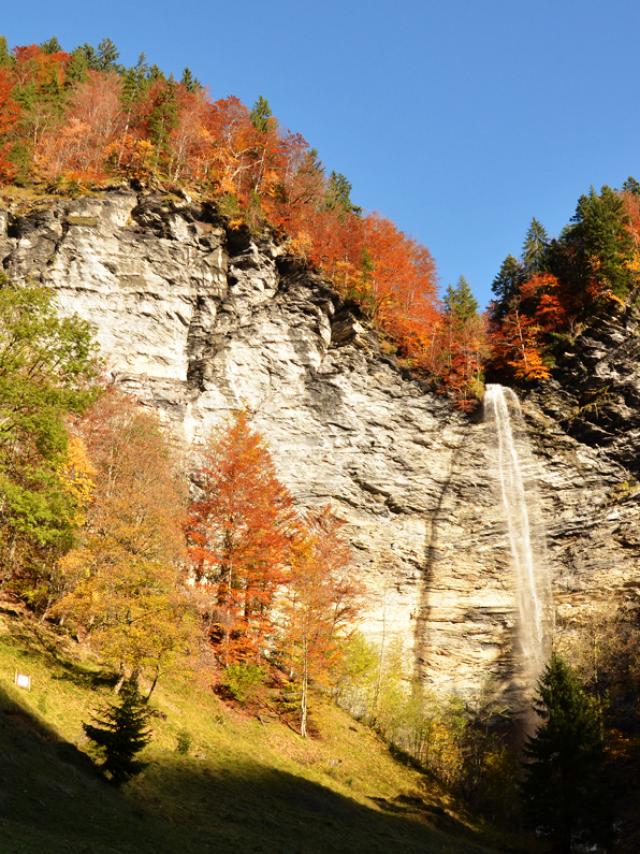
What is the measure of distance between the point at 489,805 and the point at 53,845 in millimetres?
26682

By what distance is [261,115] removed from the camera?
182 ft

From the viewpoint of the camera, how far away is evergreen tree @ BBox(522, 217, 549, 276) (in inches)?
2263

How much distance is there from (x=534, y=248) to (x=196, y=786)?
182ft

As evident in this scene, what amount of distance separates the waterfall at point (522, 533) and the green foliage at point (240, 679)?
61.9ft

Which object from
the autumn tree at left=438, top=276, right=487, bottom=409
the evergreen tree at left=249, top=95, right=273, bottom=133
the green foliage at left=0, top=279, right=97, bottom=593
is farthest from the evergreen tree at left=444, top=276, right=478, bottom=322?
the green foliage at left=0, top=279, right=97, bottom=593

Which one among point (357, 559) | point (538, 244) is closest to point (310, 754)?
point (357, 559)

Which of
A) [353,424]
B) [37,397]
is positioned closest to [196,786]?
[37,397]

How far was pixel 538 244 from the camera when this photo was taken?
59.7 meters

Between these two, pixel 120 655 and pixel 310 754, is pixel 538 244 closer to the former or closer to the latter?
pixel 310 754

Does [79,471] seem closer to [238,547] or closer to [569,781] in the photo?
[238,547]

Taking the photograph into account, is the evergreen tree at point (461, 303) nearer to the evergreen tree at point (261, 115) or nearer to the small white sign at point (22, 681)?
the evergreen tree at point (261, 115)

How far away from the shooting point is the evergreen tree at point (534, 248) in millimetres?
57469

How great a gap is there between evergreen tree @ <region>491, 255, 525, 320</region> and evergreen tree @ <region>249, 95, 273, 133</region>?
25.6m

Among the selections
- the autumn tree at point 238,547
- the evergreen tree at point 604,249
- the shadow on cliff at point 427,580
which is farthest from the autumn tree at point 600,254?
the autumn tree at point 238,547
